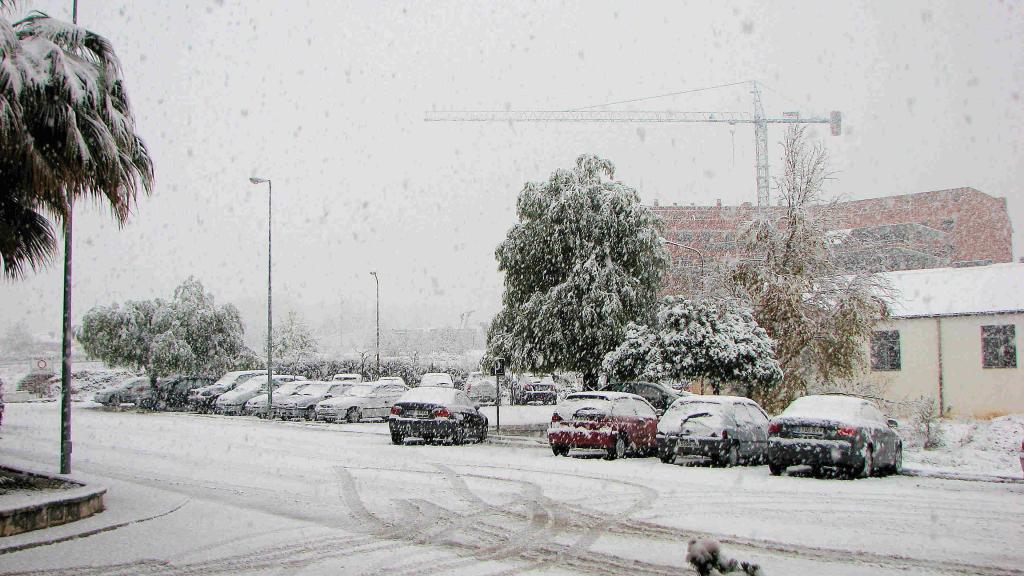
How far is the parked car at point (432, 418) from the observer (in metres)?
23.0

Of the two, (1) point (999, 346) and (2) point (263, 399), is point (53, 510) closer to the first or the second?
(2) point (263, 399)

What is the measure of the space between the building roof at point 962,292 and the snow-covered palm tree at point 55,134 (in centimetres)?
2856

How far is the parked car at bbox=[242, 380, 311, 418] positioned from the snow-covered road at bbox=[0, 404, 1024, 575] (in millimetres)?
17014

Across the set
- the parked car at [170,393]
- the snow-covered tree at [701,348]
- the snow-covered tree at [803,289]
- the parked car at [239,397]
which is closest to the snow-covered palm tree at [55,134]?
the snow-covered tree at [701,348]

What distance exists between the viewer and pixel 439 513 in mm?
11484

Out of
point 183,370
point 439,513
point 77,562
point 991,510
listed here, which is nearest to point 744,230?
point 991,510

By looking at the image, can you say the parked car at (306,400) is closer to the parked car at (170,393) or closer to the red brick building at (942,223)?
the parked car at (170,393)

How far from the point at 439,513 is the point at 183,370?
38343mm

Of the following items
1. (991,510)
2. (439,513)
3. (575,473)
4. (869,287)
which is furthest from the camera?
(869,287)

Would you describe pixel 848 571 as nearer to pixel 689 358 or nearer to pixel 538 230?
pixel 689 358

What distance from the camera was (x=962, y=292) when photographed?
36406 mm

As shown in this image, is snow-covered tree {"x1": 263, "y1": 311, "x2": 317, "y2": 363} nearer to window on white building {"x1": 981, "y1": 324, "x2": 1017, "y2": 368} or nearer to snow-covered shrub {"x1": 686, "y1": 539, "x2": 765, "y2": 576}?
window on white building {"x1": 981, "y1": 324, "x2": 1017, "y2": 368}

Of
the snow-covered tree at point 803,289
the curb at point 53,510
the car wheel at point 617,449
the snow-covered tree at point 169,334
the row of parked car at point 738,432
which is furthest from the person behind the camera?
the snow-covered tree at point 169,334

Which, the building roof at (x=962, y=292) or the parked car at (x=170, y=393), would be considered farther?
the parked car at (x=170, y=393)
